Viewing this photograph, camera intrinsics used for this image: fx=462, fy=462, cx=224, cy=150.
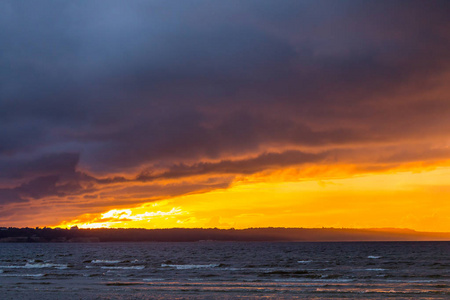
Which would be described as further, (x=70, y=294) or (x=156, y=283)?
(x=156, y=283)

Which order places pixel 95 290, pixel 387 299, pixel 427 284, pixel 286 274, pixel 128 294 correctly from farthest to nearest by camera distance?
pixel 286 274 → pixel 427 284 → pixel 95 290 → pixel 128 294 → pixel 387 299

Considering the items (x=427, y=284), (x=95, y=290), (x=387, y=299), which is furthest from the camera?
(x=427, y=284)

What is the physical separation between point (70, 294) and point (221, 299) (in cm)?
1478

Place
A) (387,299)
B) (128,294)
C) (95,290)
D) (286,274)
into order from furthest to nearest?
(286,274) → (95,290) → (128,294) → (387,299)

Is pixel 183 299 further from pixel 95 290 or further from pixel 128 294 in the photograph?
pixel 95 290

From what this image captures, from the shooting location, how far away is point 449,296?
39594 millimetres

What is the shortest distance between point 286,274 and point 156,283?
20.8 metres

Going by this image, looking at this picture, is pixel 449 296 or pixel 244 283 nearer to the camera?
pixel 449 296

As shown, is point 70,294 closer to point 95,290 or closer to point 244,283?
point 95,290

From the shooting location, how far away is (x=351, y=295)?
4081 centimetres

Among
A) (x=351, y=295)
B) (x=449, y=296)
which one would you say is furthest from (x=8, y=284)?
(x=449, y=296)

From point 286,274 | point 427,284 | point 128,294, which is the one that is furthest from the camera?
point 286,274

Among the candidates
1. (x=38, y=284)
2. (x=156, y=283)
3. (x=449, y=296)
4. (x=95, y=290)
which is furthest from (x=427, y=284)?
(x=38, y=284)

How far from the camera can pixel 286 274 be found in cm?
6519
